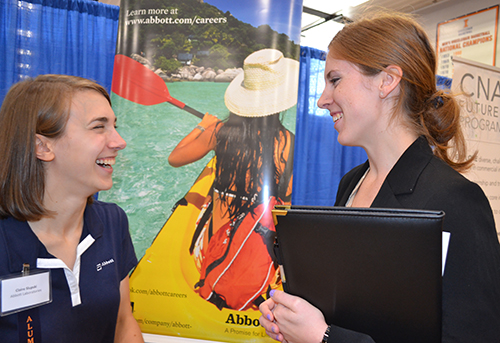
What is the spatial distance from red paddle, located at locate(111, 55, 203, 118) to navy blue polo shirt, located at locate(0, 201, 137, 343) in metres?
1.02

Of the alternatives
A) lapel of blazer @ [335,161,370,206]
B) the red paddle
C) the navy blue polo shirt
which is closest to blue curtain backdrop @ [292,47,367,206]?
the red paddle

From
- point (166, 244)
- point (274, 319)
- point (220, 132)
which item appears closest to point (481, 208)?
point (274, 319)

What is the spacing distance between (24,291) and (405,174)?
1.22 metres

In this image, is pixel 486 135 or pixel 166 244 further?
pixel 486 135

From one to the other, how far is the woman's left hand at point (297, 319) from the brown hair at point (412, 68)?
2.10ft

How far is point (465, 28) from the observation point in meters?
4.71

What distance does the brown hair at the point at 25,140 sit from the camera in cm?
116

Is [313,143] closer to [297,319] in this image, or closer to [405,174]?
[405,174]

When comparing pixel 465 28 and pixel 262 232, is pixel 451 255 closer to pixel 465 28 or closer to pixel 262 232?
pixel 262 232

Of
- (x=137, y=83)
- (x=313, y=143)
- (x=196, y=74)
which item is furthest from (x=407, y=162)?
(x=313, y=143)

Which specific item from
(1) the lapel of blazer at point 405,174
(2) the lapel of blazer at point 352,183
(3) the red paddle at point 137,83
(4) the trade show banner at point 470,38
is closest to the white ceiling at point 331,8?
(4) the trade show banner at point 470,38

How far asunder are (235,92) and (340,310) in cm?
174

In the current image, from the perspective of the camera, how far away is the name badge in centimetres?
101

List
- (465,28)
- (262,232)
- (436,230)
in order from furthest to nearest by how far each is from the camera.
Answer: (465,28)
(262,232)
(436,230)
